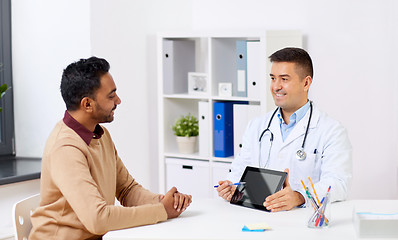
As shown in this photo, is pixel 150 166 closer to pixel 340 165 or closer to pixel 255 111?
pixel 255 111

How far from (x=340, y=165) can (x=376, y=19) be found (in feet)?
5.19

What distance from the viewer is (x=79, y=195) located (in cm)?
214

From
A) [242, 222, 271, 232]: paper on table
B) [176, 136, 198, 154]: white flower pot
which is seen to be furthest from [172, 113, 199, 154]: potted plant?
[242, 222, 271, 232]: paper on table

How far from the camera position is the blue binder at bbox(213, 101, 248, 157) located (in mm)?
4031

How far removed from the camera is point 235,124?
399 cm

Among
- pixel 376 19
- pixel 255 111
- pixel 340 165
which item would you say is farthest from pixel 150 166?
pixel 340 165

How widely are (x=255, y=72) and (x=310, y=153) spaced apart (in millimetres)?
1257

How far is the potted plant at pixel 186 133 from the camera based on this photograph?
4242 mm

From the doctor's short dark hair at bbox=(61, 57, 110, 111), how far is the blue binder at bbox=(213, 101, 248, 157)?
1.74 meters


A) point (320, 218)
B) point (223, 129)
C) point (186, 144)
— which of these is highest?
point (223, 129)

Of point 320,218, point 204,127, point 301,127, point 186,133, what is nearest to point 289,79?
point 301,127

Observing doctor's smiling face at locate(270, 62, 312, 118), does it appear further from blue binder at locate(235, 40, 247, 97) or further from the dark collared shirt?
blue binder at locate(235, 40, 247, 97)

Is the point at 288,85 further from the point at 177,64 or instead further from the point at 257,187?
the point at 177,64

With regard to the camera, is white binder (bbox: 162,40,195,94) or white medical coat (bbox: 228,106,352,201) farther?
white binder (bbox: 162,40,195,94)
